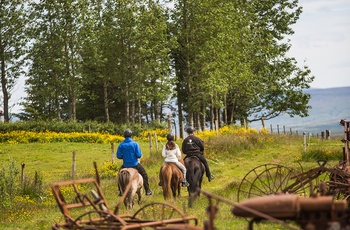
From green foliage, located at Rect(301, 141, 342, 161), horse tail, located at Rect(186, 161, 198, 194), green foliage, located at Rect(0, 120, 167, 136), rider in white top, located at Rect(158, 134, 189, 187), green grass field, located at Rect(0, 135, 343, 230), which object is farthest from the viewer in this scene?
green foliage, located at Rect(0, 120, 167, 136)

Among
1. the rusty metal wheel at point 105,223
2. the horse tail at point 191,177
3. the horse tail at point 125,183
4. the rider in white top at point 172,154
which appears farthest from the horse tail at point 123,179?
the rusty metal wheel at point 105,223

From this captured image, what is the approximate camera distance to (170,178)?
2239 centimetres

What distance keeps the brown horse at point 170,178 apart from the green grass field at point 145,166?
62cm

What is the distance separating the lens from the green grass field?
1936 cm

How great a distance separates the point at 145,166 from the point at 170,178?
12.1 meters

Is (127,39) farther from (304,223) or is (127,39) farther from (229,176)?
(304,223)

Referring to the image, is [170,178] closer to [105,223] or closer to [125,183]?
[125,183]

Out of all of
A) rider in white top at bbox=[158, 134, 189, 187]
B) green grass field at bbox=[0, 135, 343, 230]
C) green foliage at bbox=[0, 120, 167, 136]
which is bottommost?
green grass field at bbox=[0, 135, 343, 230]

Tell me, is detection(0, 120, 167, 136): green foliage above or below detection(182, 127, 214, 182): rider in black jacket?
above

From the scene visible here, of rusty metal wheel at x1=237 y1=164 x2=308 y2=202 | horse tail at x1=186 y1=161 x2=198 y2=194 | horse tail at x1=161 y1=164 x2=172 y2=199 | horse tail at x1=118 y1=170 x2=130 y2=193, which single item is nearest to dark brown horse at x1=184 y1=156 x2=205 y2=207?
horse tail at x1=186 y1=161 x2=198 y2=194

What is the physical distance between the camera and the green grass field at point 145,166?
19.4 m

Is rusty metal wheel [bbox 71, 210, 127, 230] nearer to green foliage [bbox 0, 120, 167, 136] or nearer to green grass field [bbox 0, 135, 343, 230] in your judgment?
green grass field [bbox 0, 135, 343, 230]

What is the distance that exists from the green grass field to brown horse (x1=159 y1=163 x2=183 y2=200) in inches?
24.3

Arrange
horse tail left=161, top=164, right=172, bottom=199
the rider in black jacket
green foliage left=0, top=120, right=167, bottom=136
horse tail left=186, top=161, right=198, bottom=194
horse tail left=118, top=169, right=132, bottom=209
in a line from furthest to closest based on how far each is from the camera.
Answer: green foliage left=0, top=120, right=167, bottom=136 → the rider in black jacket → horse tail left=186, top=161, right=198, bottom=194 → horse tail left=161, top=164, right=172, bottom=199 → horse tail left=118, top=169, right=132, bottom=209
